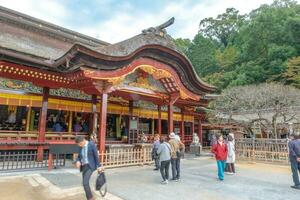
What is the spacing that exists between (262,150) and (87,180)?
12.2 metres

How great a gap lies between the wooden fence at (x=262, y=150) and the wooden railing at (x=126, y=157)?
6.47 metres

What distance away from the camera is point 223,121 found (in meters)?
21.6

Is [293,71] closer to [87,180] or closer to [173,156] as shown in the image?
[173,156]

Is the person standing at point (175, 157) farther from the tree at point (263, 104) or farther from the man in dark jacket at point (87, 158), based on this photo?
the tree at point (263, 104)

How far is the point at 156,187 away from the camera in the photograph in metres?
6.98

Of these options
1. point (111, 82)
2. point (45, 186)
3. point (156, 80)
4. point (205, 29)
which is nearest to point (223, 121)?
point (156, 80)

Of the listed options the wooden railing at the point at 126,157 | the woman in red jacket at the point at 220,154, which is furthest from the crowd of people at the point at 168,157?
the wooden railing at the point at 126,157

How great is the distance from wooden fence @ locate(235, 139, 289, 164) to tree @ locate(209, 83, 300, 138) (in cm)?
262

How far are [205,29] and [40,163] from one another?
63.9 meters

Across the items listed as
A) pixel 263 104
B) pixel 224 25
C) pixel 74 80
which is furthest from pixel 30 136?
pixel 224 25

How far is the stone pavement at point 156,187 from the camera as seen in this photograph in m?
6.08

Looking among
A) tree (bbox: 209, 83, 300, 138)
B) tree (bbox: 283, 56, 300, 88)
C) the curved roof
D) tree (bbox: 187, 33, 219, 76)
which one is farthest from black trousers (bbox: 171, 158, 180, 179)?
tree (bbox: 187, 33, 219, 76)

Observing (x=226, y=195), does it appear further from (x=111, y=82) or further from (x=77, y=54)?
(x=77, y=54)

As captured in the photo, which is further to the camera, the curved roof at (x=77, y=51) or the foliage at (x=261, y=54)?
the foliage at (x=261, y=54)
